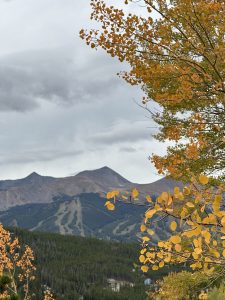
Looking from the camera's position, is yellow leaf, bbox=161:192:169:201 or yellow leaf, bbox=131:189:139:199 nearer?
yellow leaf, bbox=161:192:169:201

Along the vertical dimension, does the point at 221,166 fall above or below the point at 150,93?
below

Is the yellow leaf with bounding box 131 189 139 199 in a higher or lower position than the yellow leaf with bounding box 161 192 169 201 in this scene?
higher

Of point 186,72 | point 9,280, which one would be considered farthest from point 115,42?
point 9,280

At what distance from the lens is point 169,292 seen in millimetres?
30891

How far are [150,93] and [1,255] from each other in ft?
24.1

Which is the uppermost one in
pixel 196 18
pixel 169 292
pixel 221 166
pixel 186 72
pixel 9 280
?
pixel 196 18

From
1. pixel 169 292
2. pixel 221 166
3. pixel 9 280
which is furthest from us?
pixel 169 292

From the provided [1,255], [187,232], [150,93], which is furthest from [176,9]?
[1,255]

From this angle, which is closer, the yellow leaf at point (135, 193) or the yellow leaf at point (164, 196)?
the yellow leaf at point (164, 196)

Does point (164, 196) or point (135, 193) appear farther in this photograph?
point (135, 193)

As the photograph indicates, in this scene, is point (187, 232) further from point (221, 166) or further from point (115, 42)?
point (221, 166)

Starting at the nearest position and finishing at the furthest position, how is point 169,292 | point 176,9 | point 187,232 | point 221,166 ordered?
point 187,232, point 176,9, point 221,166, point 169,292

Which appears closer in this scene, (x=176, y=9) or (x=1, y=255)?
(x=176, y=9)

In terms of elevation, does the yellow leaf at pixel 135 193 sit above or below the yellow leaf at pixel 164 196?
above
